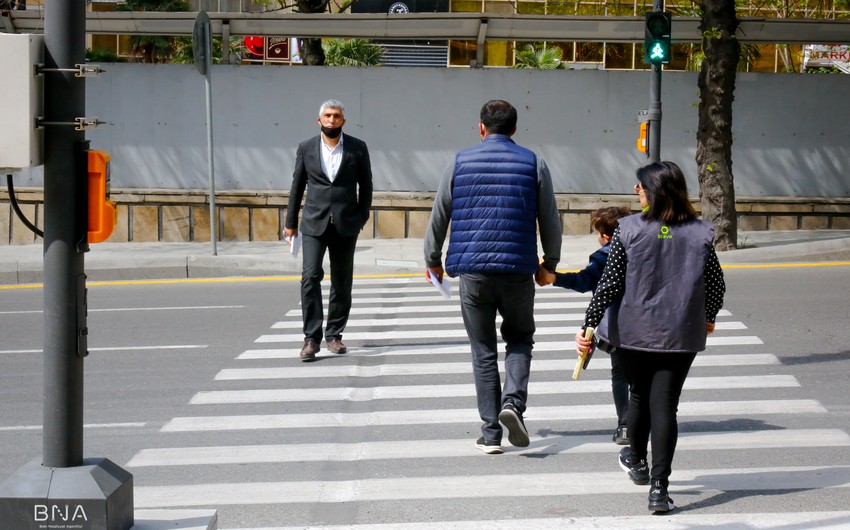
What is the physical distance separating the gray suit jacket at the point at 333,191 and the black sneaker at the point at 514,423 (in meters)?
3.14

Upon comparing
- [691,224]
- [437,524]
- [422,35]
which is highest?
[422,35]

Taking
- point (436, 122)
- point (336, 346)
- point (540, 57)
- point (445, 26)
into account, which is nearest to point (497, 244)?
point (336, 346)

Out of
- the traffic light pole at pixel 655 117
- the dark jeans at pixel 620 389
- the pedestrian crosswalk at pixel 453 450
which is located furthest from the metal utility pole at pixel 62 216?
the traffic light pole at pixel 655 117

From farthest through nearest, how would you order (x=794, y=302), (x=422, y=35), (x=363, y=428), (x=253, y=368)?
(x=422, y=35) < (x=794, y=302) < (x=253, y=368) < (x=363, y=428)

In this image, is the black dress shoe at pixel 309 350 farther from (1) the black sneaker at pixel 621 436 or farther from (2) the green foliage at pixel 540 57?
(2) the green foliage at pixel 540 57

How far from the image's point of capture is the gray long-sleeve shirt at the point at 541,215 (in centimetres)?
628

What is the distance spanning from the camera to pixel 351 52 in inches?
1359

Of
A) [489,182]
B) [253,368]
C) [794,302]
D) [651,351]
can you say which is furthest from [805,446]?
[794,302]

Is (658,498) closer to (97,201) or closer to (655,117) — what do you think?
(97,201)

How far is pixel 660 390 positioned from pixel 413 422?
2.23 m

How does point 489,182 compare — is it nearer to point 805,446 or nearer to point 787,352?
point 805,446

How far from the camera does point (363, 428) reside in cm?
710

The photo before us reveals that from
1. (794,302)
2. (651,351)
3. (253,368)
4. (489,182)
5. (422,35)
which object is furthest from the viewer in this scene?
(422,35)

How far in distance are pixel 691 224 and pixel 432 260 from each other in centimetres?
167
